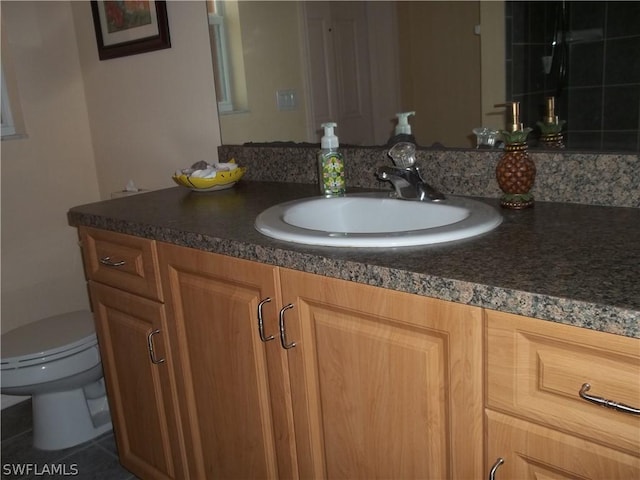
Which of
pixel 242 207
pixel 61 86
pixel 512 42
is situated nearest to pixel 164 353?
pixel 242 207

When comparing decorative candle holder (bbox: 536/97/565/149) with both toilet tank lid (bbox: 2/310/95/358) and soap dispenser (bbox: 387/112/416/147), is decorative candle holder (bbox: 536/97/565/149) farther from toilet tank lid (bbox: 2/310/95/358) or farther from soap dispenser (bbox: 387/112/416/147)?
toilet tank lid (bbox: 2/310/95/358)

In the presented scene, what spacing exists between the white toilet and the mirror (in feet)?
2.98

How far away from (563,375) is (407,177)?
2.19ft

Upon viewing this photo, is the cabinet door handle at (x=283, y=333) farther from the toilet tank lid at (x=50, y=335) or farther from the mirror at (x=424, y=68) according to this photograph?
the toilet tank lid at (x=50, y=335)

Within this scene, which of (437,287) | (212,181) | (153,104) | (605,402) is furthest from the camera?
(153,104)

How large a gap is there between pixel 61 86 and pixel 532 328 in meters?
2.33

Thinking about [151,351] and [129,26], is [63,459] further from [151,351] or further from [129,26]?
[129,26]

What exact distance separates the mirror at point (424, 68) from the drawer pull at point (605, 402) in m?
0.62

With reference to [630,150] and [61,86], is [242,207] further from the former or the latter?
[61,86]

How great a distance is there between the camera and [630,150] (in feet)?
3.87

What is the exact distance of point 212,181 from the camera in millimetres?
1776

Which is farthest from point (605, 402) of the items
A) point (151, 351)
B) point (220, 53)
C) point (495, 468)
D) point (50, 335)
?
point (50, 335)

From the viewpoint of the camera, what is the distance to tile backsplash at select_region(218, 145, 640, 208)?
1203mm

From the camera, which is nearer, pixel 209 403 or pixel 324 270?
pixel 324 270
